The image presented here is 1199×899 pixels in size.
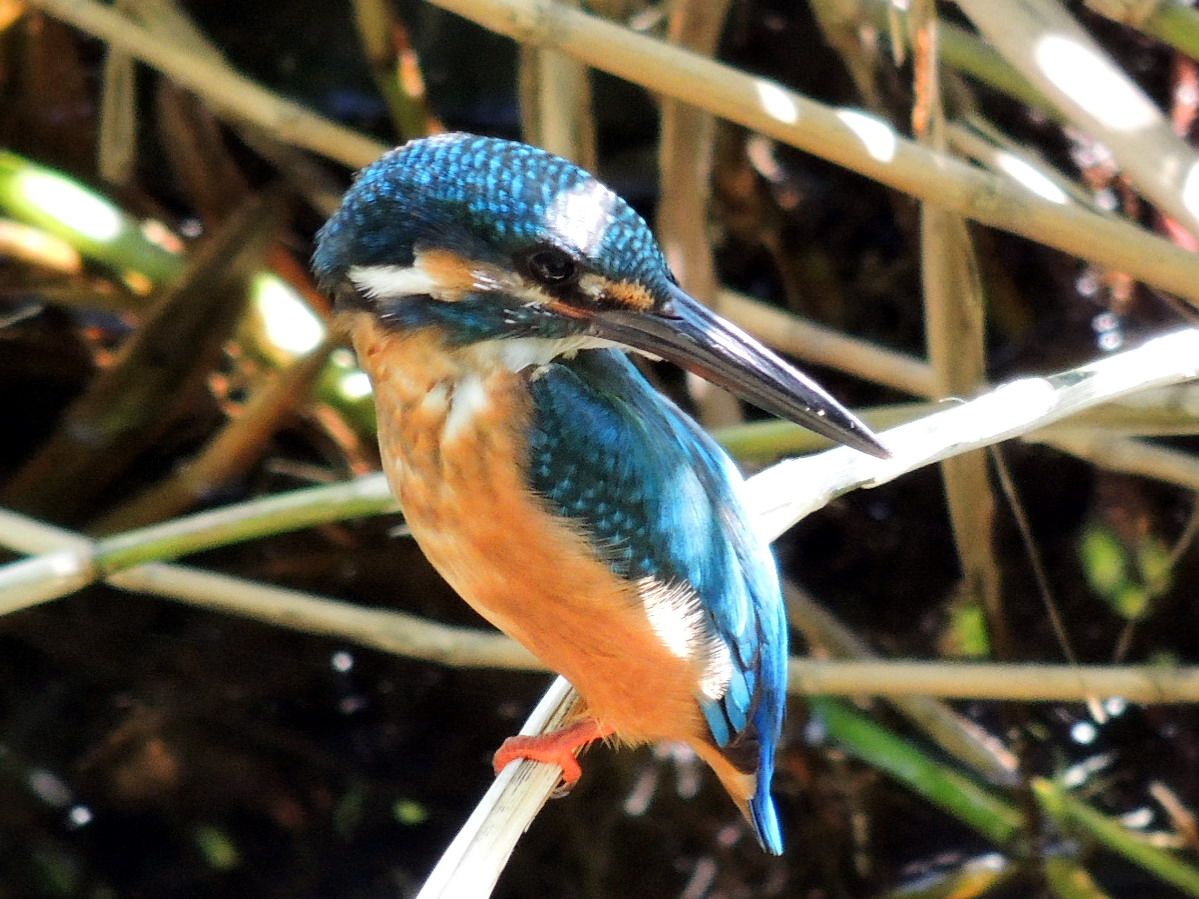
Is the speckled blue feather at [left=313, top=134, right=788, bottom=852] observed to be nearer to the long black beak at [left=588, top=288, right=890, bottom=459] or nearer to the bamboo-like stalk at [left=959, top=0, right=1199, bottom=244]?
the long black beak at [left=588, top=288, right=890, bottom=459]

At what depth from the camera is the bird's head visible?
1.02 meters

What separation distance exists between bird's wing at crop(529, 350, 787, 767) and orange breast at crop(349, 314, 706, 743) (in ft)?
0.07

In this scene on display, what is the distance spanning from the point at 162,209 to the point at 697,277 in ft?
3.31

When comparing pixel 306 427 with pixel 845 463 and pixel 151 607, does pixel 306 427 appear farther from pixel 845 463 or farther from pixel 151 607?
pixel 845 463

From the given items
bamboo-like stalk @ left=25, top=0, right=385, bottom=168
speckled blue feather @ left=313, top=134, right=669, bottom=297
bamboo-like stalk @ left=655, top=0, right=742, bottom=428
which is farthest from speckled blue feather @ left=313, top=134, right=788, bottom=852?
bamboo-like stalk @ left=25, top=0, right=385, bottom=168

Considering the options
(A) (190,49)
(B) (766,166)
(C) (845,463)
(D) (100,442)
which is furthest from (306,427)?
(C) (845,463)

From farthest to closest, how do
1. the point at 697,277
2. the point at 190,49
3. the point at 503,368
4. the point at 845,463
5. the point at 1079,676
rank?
the point at 190,49 → the point at 697,277 → the point at 1079,676 → the point at 845,463 → the point at 503,368

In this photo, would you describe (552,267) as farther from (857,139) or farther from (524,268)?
(857,139)

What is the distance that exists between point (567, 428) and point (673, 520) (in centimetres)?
16

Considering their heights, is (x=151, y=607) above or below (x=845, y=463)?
above

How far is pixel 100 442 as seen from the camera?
74.9 inches

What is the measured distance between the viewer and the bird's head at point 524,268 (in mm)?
1020

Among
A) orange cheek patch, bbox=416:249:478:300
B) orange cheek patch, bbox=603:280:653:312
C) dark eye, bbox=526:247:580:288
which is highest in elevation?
orange cheek patch, bbox=416:249:478:300

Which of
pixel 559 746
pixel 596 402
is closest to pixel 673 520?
pixel 596 402
